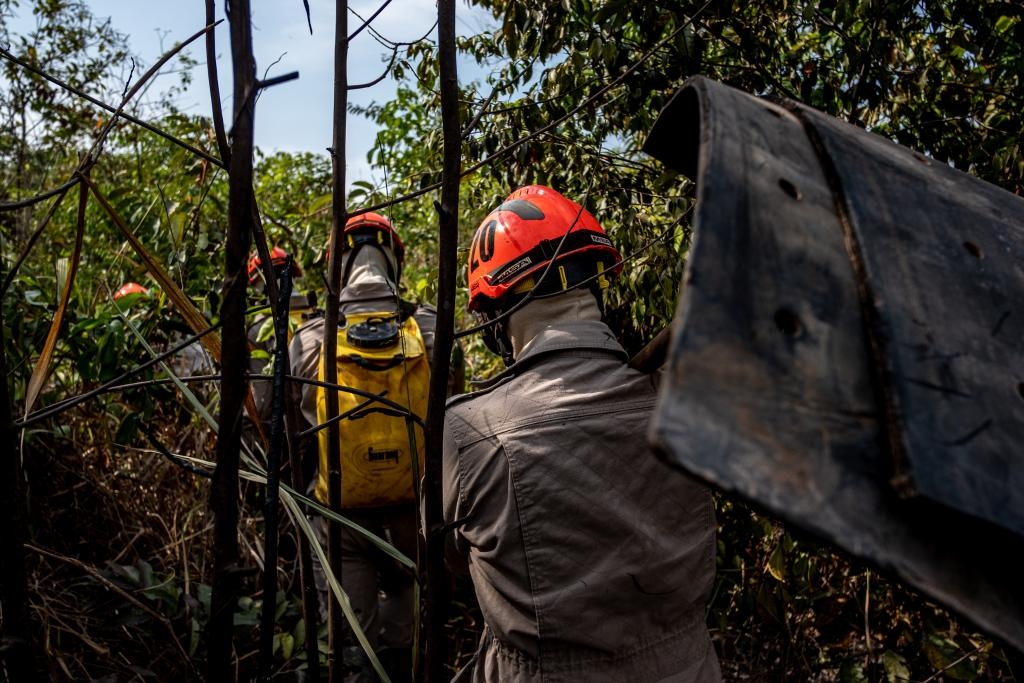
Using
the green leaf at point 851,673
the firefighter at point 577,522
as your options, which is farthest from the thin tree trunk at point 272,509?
the green leaf at point 851,673

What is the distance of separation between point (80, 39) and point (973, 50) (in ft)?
23.0

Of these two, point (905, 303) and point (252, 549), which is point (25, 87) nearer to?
point (252, 549)

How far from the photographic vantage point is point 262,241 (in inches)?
49.7

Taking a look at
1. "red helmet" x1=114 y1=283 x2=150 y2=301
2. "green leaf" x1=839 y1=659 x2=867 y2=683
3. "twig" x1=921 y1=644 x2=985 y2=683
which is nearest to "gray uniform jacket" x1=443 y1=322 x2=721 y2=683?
"red helmet" x1=114 y1=283 x2=150 y2=301

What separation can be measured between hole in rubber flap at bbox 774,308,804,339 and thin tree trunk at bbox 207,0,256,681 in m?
0.66

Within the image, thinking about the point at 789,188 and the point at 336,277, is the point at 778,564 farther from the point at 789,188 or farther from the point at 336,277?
the point at 789,188

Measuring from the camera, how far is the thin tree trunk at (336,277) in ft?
5.22

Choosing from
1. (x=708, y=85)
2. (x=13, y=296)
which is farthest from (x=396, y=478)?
(x=708, y=85)

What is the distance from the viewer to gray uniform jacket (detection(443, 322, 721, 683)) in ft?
5.18

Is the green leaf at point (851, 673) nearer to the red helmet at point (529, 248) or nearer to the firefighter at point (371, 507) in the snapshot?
the firefighter at point (371, 507)

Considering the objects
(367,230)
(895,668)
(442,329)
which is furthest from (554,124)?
(895,668)

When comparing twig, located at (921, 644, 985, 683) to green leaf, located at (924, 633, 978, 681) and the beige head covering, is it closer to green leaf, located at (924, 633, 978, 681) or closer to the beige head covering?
green leaf, located at (924, 633, 978, 681)

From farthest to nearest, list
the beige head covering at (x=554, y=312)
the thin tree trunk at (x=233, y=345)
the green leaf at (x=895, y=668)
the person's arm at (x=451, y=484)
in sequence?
the green leaf at (x=895, y=668)
the beige head covering at (x=554, y=312)
the person's arm at (x=451, y=484)
the thin tree trunk at (x=233, y=345)

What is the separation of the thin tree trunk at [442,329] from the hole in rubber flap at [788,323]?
79 centimetres
